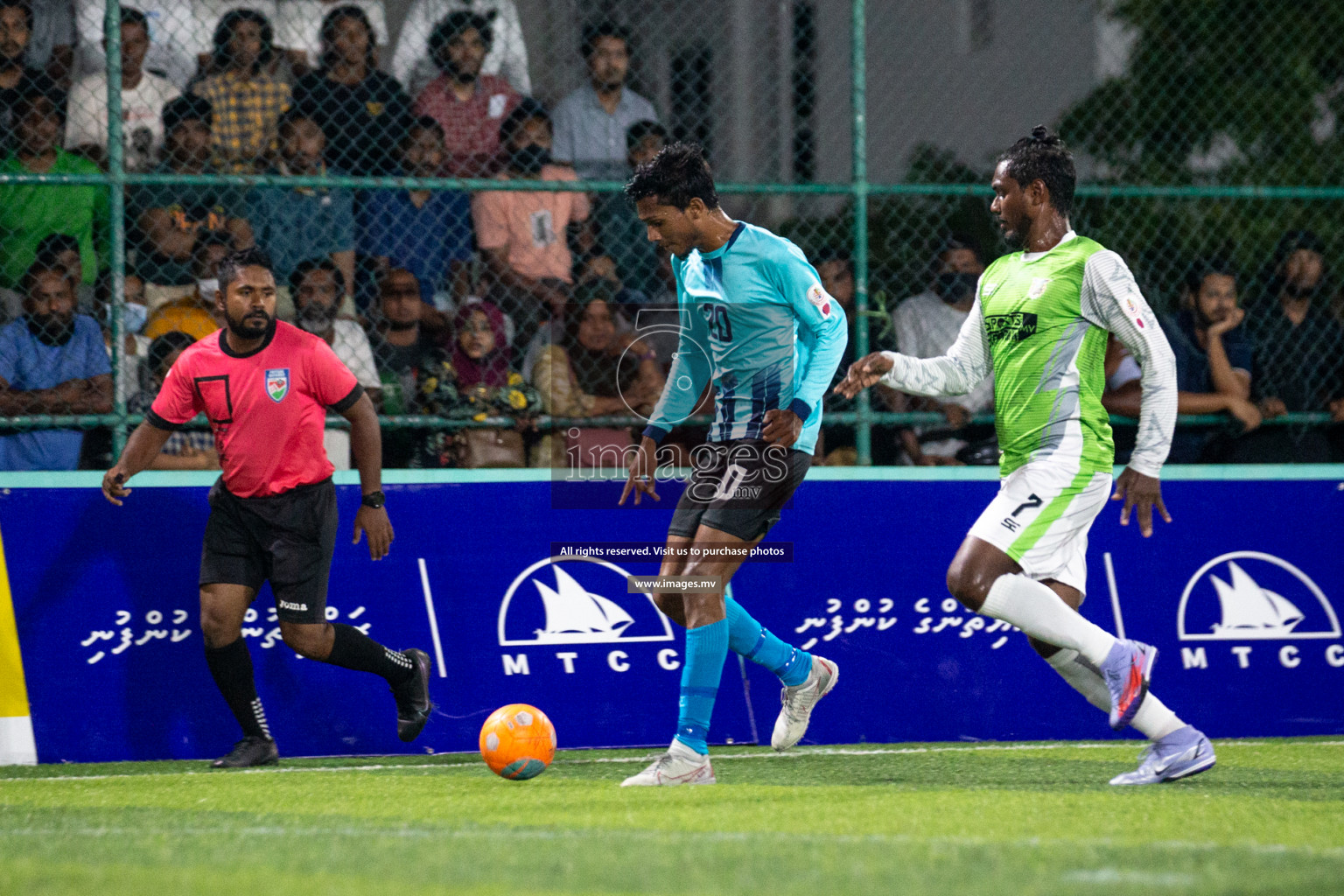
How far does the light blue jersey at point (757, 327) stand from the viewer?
5859 millimetres

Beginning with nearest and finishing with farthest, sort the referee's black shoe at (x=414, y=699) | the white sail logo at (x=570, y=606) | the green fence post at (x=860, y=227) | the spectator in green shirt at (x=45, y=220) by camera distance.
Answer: the referee's black shoe at (x=414, y=699) < the white sail logo at (x=570, y=606) < the spectator in green shirt at (x=45, y=220) < the green fence post at (x=860, y=227)

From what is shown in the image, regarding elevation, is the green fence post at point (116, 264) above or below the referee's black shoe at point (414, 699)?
above

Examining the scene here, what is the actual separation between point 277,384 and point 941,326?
356 centimetres

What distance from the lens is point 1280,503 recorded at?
7656mm

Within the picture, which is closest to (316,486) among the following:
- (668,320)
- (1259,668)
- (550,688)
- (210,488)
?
(210,488)

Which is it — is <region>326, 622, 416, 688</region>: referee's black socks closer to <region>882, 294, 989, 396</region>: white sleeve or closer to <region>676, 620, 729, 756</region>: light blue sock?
<region>676, 620, 729, 756</region>: light blue sock

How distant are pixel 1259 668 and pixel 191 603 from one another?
4969 millimetres

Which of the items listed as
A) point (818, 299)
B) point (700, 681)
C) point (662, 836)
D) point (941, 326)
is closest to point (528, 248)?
point (941, 326)

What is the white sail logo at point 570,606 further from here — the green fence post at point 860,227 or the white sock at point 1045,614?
the white sock at point 1045,614

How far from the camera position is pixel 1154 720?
18.1 feet

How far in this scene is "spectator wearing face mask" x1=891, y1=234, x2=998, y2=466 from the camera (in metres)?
8.23

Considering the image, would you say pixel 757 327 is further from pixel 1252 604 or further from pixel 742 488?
pixel 1252 604

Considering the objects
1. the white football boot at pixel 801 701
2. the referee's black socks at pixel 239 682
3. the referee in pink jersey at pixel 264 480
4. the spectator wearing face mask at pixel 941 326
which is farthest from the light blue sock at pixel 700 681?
the spectator wearing face mask at pixel 941 326

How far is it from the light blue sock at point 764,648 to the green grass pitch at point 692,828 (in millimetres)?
380
